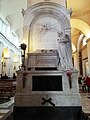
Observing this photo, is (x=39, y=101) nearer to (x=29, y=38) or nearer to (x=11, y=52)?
(x=29, y=38)

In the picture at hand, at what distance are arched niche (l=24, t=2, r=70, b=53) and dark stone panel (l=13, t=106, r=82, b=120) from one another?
103 inches

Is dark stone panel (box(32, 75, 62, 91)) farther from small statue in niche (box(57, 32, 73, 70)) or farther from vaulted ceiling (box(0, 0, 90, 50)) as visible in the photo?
vaulted ceiling (box(0, 0, 90, 50))

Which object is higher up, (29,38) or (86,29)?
(86,29)

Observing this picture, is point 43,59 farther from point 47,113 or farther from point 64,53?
point 47,113

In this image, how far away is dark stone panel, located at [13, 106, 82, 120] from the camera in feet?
13.6

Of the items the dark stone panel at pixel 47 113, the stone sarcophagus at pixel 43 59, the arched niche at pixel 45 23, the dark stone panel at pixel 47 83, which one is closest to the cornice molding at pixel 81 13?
→ the arched niche at pixel 45 23

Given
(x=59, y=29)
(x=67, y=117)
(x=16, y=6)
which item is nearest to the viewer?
(x=67, y=117)

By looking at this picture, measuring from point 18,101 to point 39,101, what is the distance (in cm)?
78

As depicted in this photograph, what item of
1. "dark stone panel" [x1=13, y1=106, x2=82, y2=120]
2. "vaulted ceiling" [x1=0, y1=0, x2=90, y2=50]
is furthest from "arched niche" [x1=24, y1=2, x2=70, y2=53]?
"vaulted ceiling" [x1=0, y1=0, x2=90, y2=50]

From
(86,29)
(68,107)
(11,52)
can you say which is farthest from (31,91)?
(11,52)

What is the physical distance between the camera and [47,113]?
15.0 ft

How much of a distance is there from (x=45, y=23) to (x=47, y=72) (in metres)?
2.44

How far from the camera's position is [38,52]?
20.2 ft

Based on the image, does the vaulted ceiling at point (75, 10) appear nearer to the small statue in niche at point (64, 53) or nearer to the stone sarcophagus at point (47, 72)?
the stone sarcophagus at point (47, 72)
